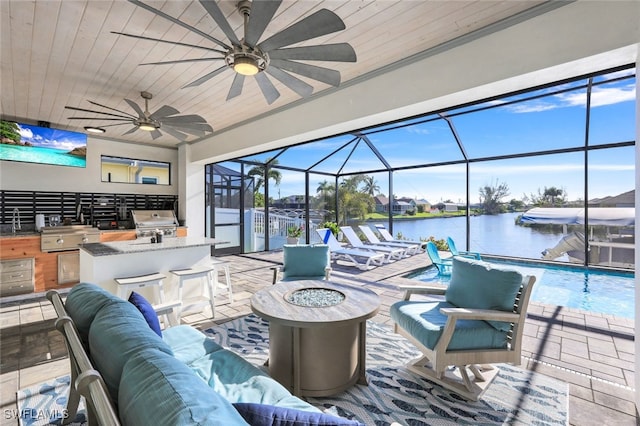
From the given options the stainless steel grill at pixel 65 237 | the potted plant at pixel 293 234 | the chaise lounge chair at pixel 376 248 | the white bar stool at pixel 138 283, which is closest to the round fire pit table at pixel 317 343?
the white bar stool at pixel 138 283

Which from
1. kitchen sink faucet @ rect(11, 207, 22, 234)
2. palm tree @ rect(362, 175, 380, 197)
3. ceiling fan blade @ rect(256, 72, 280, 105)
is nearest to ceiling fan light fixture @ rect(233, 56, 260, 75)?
ceiling fan blade @ rect(256, 72, 280, 105)

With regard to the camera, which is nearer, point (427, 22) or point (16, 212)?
point (427, 22)

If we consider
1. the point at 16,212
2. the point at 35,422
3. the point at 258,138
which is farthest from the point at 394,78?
the point at 16,212

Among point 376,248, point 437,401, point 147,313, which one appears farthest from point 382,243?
point 147,313

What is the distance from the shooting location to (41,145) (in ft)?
16.9

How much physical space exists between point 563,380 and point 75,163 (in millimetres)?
7693

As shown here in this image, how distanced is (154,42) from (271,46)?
1.46 meters

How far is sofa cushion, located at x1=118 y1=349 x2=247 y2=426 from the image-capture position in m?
0.68

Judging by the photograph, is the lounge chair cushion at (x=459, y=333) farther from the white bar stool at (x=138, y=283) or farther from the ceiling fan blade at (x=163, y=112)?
the ceiling fan blade at (x=163, y=112)

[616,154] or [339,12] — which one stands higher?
[339,12]

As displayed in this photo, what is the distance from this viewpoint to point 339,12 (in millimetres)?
2348

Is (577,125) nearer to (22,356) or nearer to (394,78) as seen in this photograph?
(394,78)

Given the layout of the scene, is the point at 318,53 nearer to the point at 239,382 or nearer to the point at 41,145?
the point at 239,382

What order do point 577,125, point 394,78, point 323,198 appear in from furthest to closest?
point 323,198 → point 577,125 → point 394,78
